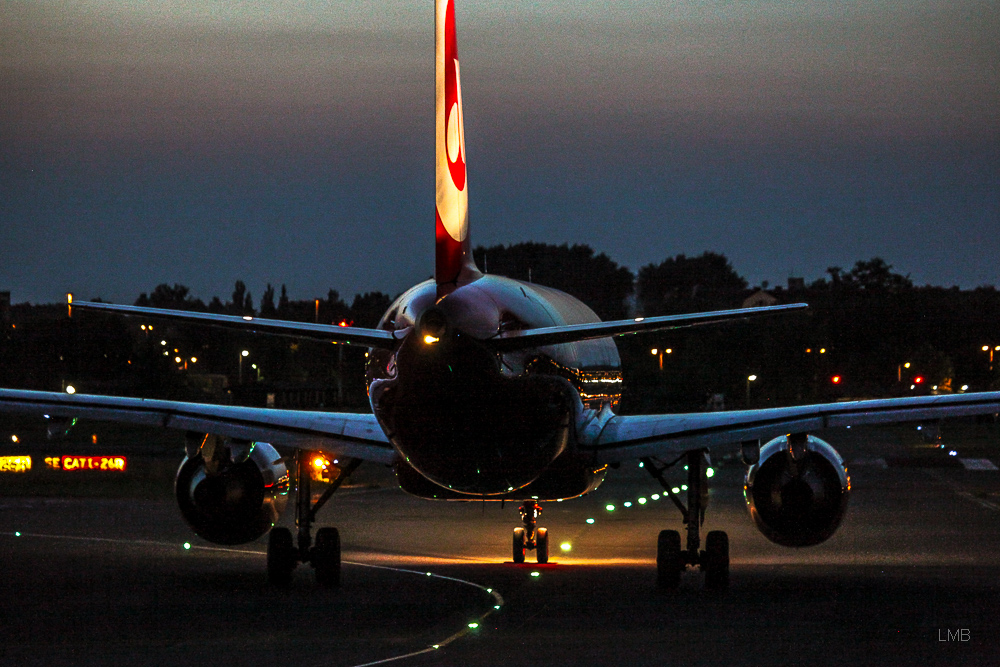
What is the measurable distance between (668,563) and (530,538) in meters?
3.82

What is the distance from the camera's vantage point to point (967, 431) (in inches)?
2534

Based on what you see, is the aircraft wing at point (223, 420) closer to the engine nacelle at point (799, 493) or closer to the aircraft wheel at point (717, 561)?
the aircraft wheel at point (717, 561)

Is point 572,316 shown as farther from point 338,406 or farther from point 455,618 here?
point 338,406

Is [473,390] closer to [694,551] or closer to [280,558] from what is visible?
[280,558]

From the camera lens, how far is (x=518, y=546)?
2100cm

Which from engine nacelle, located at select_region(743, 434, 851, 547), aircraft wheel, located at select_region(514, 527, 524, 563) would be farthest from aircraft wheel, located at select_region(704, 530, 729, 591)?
aircraft wheel, located at select_region(514, 527, 524, 563)

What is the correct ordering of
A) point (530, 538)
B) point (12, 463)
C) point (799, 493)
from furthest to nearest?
point (12, 463) < point (530, 538) < point (799, 493)

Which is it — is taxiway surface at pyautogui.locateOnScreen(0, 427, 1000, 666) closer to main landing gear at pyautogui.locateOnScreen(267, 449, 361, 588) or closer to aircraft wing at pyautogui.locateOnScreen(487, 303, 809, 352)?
main landing gear at pyautogui.locateOnScreen(267, 449, 361, 588)

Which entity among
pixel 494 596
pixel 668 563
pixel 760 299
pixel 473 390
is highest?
pixel 760 299

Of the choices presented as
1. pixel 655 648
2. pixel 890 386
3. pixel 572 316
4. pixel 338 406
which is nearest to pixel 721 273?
pixel 890 386

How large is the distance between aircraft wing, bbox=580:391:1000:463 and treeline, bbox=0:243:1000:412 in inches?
1118

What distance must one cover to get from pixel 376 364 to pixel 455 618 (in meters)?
3.24

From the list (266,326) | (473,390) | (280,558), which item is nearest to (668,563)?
(473,390)

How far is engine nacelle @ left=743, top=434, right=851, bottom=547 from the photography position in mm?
17583
